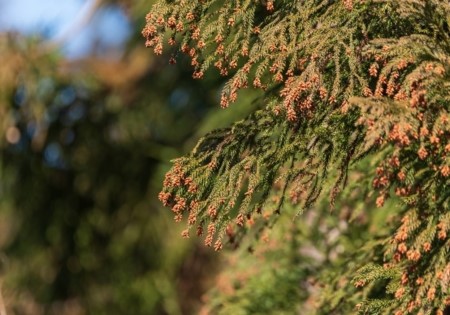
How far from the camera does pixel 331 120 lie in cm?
314

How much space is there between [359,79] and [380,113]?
1.13ft

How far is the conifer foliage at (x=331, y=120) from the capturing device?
9.75 ft

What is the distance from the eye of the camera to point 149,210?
31.6ft

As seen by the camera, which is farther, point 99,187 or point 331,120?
point 99,187

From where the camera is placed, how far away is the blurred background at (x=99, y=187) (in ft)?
30.8

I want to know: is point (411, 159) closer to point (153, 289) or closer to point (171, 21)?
point (171, 21)

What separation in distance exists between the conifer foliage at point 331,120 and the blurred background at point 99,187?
19.1 feet

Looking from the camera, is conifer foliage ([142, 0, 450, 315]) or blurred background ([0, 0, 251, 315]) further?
blurred background ([0, 0, 251, 315])

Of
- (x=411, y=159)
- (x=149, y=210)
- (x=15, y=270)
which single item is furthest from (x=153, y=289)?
(x=411, y=159)

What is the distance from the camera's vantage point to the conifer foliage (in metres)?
2.97

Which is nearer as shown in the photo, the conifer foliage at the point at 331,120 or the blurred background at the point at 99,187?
the conifer foliage at the point at 331,120

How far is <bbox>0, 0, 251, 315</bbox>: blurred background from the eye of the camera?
30.8 feet

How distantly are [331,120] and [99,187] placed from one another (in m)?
6.92

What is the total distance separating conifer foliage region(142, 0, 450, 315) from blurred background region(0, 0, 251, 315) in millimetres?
5836
